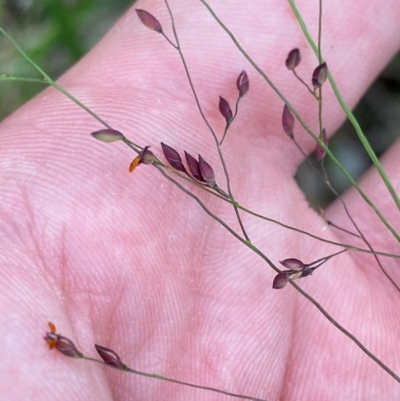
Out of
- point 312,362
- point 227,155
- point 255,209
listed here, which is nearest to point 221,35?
point 227,155

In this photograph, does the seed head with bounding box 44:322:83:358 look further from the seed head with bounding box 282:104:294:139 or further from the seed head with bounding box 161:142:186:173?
the seed head with bounding box 282:104:294:139

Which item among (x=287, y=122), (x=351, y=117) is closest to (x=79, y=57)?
(x=287, y=122)

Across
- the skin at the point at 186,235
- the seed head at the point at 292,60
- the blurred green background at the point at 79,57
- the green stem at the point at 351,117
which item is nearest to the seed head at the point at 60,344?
the skin at the point at 186,235

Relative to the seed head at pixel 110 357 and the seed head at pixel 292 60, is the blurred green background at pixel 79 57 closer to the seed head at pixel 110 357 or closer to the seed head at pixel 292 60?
the seed head at pixel 292 60

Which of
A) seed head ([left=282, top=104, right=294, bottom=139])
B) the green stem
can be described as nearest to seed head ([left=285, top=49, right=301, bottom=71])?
seed head ([left=282, top=104, right=294, bottom=139])

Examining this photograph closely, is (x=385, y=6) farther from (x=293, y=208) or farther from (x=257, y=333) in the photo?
(x=257, y=333)

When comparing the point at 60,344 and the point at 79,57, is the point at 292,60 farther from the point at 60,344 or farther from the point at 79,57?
the point at 79,57
